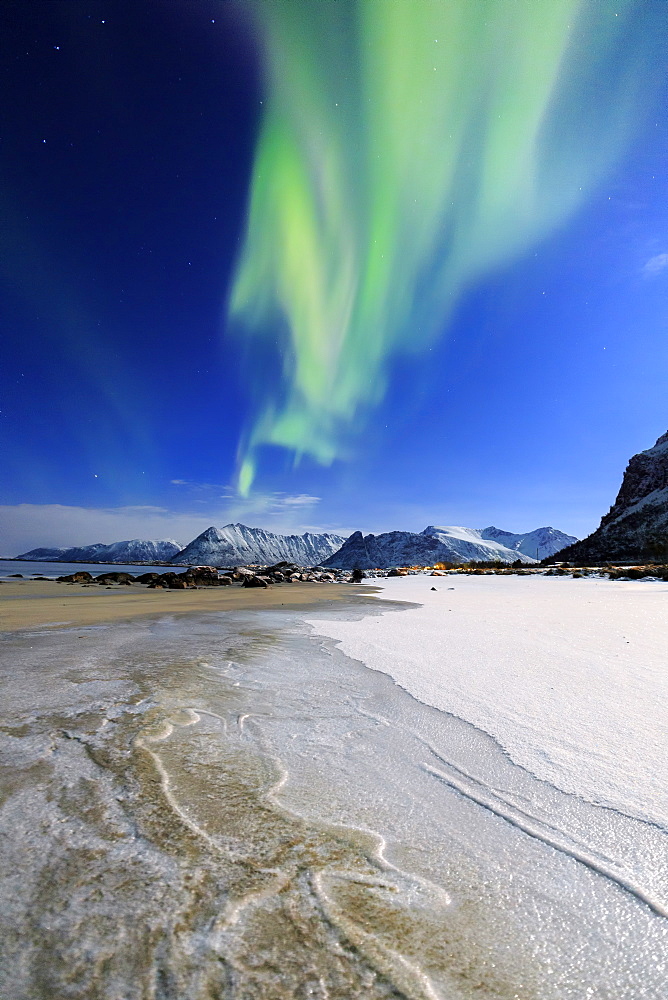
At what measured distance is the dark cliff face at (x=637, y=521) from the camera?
4722 cm

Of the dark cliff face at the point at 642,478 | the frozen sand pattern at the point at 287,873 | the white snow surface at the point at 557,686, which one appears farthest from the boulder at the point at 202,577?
the dark cliff face at the point at 642,478

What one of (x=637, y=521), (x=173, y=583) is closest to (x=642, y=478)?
(x=637, y=521)

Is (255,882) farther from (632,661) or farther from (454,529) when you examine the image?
(454,529)

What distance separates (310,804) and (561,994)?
3.31 ft

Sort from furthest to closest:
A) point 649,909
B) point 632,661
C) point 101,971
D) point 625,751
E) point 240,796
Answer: point 632,661, point 625,751, point 240,796, point 649,909, point 101,971

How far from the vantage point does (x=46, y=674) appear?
12.5 ft

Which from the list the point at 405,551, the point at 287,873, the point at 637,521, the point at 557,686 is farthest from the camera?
the point at 405,551

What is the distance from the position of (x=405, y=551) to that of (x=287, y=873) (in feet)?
451

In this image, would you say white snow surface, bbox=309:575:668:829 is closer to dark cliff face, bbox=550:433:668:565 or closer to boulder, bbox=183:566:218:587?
boulder, bbox=183:566:218:587

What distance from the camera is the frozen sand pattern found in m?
1.04

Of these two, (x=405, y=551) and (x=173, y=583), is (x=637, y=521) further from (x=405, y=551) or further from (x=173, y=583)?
(x=405, y=551)

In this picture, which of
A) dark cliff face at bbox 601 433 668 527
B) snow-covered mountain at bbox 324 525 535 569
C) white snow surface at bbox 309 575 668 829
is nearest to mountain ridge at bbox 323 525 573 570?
snow-covered mountain at bbox 324 525 535 569

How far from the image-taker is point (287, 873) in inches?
54.2

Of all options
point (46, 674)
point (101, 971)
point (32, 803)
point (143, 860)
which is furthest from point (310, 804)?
point (46, 674)
